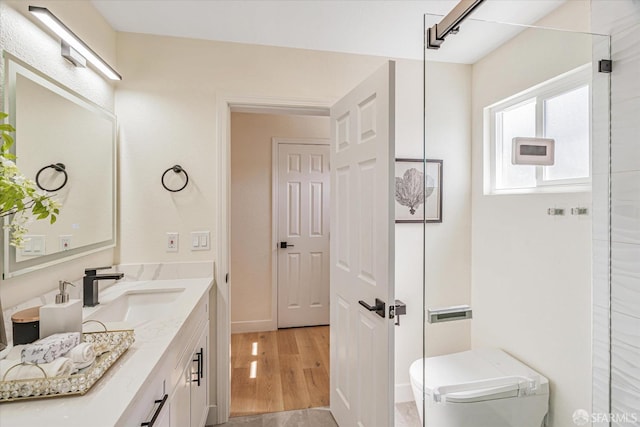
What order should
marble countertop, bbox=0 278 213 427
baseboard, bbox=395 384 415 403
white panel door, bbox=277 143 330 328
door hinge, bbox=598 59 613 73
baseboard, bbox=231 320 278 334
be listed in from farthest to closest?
white panel door, bbox=277 143 330 328, baseboard, bbox=231 320 278 334, baseboard, bbox=395 384 415 403, door hinge, bbox=598 59 613 73, marble countertop, bbox=0 278 213 427

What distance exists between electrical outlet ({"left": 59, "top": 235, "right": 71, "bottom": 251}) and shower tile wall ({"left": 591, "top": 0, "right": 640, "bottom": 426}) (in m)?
2.36

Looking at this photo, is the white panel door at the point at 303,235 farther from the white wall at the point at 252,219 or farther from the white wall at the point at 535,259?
the white wall at the point at 535,259

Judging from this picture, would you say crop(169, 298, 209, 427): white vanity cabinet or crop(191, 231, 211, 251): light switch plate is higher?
crop(191, 231, 211, 251): light switch plate

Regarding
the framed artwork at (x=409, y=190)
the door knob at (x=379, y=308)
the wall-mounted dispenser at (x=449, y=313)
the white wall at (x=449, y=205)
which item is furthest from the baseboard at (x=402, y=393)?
the framed artwork at (x=409, y=190)

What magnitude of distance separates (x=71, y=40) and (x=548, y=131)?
2.24m

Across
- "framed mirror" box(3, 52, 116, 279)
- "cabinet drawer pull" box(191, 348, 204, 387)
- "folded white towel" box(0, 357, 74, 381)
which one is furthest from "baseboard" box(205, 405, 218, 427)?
"folded white towel" box(0, 357, 74, 381)

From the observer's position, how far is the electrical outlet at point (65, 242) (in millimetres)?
1423

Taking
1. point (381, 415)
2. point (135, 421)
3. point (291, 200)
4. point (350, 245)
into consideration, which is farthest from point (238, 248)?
point (135, 421)

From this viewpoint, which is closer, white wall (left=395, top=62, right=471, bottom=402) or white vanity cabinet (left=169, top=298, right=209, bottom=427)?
white vanity cabinet (left=169, top=298, right=209, bottom=427)

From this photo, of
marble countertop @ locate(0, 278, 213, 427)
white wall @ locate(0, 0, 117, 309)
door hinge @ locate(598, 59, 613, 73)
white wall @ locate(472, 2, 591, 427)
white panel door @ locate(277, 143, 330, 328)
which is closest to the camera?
marble countertop @ locate(0, 278, 213, 427)

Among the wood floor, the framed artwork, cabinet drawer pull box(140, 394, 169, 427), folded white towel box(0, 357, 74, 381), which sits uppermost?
the framed artwork

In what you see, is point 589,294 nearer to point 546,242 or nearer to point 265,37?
point 546,242

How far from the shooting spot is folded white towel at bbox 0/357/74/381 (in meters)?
0.77

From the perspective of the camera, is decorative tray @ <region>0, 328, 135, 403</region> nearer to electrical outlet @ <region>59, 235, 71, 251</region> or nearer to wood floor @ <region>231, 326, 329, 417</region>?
electrical outlet @ <region>59, 235, 71, 251</region>
